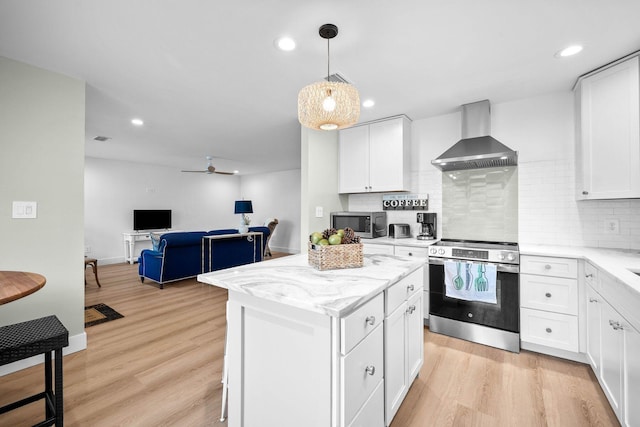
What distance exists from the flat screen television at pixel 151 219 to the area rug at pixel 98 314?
3.51m

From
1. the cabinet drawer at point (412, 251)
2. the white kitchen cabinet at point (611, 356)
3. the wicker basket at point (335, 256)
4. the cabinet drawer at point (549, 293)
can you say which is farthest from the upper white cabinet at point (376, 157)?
the white kitchen cabinet at point (611, 356)

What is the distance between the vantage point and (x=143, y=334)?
9.11ft

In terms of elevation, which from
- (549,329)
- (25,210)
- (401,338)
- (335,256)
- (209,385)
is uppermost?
(25,210)

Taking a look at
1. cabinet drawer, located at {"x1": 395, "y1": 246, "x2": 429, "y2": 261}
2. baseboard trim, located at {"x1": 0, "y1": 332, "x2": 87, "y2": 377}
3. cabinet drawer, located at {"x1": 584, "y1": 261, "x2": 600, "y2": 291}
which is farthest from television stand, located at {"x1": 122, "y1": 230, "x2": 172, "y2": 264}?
cabinet drawer, located at {"x1": 584, "y1": 261, "x2": 600, "y2": 291}

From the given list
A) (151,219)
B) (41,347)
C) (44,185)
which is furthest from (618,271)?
(151,219)

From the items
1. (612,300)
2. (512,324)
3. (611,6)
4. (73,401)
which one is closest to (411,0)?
(611,6)

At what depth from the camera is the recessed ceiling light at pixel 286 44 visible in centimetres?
187

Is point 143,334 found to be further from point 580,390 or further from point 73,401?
point 580,390

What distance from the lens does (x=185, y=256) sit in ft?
15.1

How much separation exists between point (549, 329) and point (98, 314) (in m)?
4.56

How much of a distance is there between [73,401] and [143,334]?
1003 mm

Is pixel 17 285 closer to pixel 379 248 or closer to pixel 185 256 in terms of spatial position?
pixel 379 248

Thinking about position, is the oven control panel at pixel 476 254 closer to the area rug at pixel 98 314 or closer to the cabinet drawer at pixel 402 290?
the cabinet drawer at pixel 402 290

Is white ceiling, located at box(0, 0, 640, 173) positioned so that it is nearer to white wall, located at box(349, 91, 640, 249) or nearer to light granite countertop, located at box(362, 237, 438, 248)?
white wall, located at box(349, 91, 640, 249)
